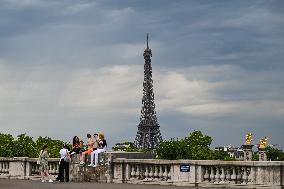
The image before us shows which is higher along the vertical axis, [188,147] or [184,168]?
[188,147]

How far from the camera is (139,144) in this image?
166625 mm

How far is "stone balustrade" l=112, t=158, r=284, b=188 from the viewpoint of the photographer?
24172 mm

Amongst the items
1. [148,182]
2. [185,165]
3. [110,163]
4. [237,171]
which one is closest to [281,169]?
[237,171]

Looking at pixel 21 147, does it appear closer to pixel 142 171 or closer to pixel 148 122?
pixel 148 122

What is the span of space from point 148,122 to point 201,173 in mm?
140828

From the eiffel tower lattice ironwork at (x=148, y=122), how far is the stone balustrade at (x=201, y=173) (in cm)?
13590

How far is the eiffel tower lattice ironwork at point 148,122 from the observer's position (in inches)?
6560

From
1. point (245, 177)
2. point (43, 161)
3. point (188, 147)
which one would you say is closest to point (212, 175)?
point (245, 177)

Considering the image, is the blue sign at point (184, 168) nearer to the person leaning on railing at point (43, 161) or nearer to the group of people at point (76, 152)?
the group of people at point (76, 152)

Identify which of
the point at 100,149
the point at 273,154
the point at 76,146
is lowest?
the point at 100,149

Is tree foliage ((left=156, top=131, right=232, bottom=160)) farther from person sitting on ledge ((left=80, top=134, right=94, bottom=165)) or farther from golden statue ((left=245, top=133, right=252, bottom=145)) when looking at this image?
person sitting on ledge ((left=80, top=134, right=94, bottom=165))

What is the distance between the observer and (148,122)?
166625 millimetres

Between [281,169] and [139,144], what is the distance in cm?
14300

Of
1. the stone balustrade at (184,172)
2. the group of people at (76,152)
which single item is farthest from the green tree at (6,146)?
the group of people at (76,152)
